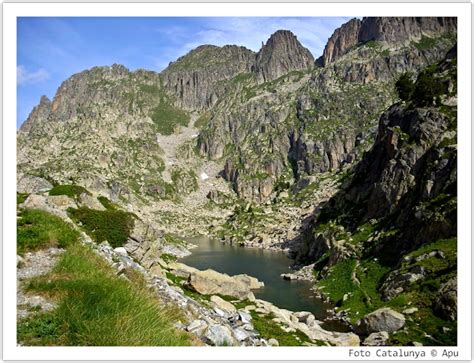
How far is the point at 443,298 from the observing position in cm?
3794

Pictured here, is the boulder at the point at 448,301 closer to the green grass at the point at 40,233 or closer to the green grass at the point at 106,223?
the green grass at the point at 106,223

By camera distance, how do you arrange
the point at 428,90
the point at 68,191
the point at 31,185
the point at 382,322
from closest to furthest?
the point at 68,191
the point at 382,322
the point at 31,185
the point at 428,90

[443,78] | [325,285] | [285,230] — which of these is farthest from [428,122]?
[285,230]

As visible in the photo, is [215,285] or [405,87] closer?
[215,285]

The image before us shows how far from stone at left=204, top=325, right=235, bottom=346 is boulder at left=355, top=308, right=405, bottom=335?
103ft

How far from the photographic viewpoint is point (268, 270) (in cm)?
9688

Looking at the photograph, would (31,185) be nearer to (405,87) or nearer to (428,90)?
(428,90)

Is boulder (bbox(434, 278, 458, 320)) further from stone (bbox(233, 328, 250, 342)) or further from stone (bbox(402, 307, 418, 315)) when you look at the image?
stone (bbox(233, 328, 250, 342))

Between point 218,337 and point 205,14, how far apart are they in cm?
1176

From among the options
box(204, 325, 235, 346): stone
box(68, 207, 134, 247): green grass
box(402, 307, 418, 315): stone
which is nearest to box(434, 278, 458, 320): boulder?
box(402, 307, 418, 315): stone

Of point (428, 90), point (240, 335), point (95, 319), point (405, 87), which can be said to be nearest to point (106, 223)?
point (240, 335)

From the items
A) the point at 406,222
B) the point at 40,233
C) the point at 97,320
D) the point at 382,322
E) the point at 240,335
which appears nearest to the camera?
the point at 97,320
